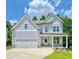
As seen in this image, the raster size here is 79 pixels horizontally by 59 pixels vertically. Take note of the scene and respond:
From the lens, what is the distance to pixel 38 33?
196 cm

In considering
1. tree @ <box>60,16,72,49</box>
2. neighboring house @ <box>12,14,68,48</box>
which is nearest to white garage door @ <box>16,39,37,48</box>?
neighboring house @ <box>12,14,68,48</box>

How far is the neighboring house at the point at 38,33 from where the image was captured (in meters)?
1.93

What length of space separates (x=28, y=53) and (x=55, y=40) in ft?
0.81

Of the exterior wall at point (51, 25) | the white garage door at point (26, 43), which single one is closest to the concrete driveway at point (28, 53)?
the white garage door at point (26, 43)

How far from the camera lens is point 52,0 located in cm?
194

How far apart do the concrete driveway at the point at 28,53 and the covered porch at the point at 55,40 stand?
49 mm

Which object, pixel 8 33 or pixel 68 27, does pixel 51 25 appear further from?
pixel 8 33

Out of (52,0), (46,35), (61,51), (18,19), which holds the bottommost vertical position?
(61,51)

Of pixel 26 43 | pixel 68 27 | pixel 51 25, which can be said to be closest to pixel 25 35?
pixel 26 43

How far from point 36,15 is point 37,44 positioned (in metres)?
0.24

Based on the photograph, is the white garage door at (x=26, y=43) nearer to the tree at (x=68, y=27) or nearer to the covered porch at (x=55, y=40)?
the covered porch at (x=55, y=40)
